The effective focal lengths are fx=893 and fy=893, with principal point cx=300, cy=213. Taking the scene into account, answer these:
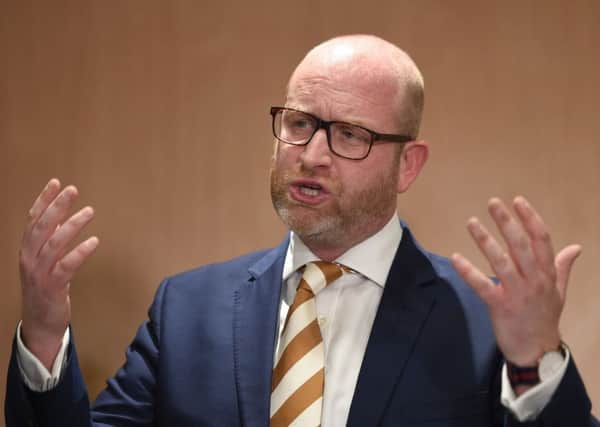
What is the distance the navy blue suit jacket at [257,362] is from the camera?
1724 millimetres

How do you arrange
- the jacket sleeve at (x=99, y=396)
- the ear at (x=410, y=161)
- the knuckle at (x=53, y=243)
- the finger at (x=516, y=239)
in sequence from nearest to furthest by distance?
the finger at (x=516, y=239), the knuckle at (x=53, y=243), the jacket sleeve at (x=99, y=396), the ear at (x=410, y=161)

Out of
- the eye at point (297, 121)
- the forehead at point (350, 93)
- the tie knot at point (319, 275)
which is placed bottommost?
the tie knot at point (319, 275)

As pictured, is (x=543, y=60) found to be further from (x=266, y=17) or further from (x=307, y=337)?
(x=307, y=337)

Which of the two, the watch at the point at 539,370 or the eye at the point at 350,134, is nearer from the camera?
the watch at the point at 539,370

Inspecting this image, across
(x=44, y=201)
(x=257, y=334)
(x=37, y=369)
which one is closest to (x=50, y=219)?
(x=44, y=201)

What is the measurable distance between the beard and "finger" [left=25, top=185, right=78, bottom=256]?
0.51 metres

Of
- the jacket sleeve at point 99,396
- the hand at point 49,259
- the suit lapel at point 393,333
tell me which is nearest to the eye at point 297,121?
the suit lapel at point 393,333

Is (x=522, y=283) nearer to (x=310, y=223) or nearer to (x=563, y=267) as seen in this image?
(x=563, y=267)

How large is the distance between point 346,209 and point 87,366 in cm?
111

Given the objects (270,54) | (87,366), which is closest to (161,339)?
(87,366)

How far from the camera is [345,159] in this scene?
1879 millimetres

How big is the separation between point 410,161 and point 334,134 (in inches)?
9.7

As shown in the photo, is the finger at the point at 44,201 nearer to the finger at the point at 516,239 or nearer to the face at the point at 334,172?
the face at the point at 334,172

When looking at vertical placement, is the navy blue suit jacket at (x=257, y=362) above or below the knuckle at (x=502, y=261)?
Answer: below
